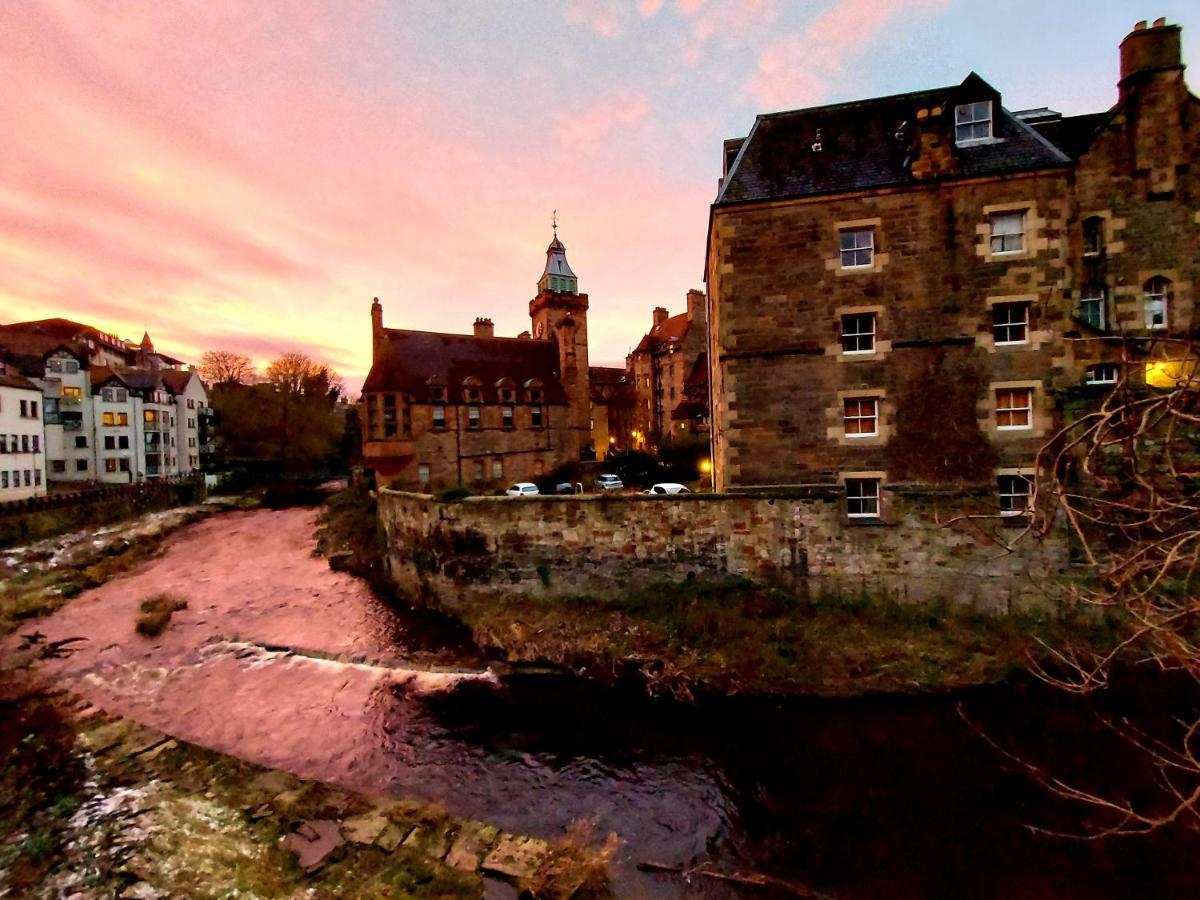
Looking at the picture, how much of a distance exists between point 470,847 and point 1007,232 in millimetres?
20096

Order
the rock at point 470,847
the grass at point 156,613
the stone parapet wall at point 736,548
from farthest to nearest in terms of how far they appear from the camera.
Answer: the grass at point 156,613, the stone parapet wall at point 736,548, the rock at point 470,847

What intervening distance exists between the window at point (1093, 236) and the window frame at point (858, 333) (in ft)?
21.6

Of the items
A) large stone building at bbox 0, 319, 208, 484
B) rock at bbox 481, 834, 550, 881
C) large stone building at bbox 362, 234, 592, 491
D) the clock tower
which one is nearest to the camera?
rock at bbox 481, 834, 550, 881

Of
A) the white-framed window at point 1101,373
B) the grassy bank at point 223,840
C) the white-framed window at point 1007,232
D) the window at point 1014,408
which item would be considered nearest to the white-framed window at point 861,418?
the window at point 1014,408

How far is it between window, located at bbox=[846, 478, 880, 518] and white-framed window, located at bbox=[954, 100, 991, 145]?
1042 centimetres

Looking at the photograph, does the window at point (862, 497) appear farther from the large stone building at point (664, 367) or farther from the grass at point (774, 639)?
the large stone building at point (664, 367)

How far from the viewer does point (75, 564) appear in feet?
90.2

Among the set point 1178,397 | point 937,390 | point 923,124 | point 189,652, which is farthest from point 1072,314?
point 189,652

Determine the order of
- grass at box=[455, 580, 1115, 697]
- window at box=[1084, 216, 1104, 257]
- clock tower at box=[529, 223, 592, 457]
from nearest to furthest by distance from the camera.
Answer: grass at box=[455, 580, 1115, 697], window at box=[1084, 216, 1104, 257], clock tower at box=[529, 223, 592, 457]

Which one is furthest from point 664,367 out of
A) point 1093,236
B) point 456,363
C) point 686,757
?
point 686,757

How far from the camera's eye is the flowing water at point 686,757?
32.1 ft

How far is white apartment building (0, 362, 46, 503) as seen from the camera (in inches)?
1388

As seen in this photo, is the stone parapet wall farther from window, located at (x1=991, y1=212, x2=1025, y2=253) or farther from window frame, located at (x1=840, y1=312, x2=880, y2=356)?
window, located at (x1=991, y1=212, x2=1025, y2=253)

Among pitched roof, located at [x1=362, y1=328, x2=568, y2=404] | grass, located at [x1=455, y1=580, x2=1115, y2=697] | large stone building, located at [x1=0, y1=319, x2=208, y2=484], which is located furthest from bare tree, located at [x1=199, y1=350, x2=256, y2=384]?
grass, located at [x1=455, y1=580, x2=1115, y2=697]
